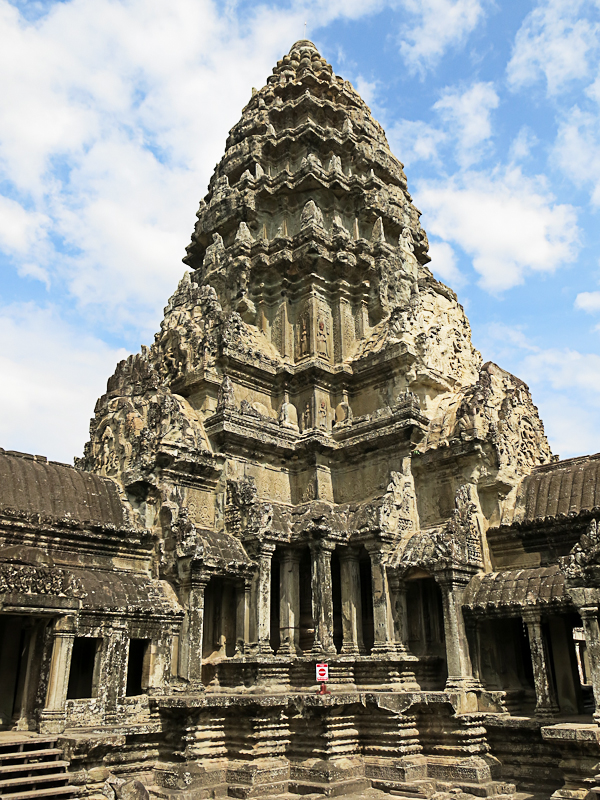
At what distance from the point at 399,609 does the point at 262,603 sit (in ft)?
9.89

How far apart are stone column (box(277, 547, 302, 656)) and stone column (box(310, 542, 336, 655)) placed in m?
0.71

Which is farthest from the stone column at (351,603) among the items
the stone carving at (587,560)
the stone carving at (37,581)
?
the stone carving at (37,581)

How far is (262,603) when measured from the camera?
15102 mm

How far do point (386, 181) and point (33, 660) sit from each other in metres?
19.0

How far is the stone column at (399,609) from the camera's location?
14.8m

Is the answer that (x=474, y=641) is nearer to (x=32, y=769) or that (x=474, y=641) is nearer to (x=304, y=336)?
(x=32, y=769)

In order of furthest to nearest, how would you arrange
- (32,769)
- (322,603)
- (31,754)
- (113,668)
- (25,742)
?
1. (322,603)
2. (113,668)
3. (25,742)
4. (31,754)
5. (32,769)

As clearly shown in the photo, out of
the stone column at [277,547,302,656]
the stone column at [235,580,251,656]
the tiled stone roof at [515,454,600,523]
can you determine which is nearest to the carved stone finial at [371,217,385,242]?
the tiled stone roof at [515,454,600,523]

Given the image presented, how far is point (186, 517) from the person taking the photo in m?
14.5

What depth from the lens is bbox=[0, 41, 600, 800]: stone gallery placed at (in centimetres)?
1187

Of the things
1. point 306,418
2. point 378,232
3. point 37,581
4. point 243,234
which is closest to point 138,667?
point 37,581

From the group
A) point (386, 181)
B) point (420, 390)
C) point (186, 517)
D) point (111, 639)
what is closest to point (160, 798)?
point (111, 639)

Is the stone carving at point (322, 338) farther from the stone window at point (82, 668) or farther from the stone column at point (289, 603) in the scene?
the stone window at point (82, 668)

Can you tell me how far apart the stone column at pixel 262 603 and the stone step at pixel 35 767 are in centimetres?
534
